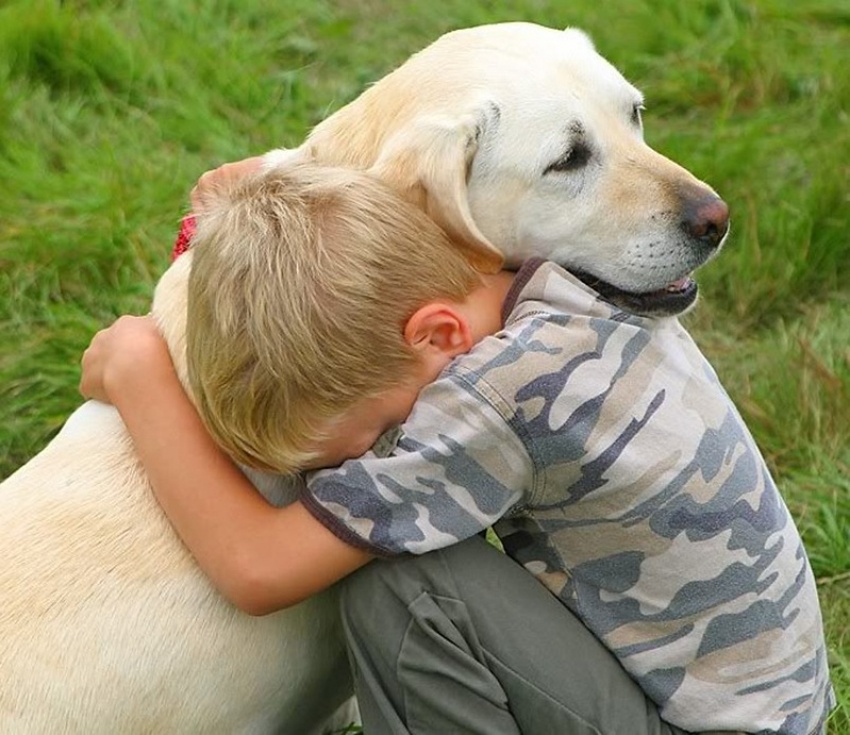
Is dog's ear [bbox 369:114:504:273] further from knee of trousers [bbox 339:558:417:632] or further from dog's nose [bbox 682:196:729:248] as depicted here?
knee of trousers [bbox 339:558:417:632]

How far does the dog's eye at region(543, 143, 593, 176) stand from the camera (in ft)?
7.72

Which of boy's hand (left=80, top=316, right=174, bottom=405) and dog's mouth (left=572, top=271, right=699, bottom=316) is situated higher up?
dog's mouth (left=572, top=271, right=699, bottom=316)

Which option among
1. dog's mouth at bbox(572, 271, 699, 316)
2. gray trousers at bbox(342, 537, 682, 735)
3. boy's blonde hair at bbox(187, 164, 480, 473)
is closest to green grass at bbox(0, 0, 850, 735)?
gray trousers at bbox(342, 537, 682, 735)

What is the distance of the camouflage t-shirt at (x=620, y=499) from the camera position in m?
2.13

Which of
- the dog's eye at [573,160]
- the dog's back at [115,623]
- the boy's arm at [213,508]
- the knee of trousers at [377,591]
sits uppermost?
the dog's eye at [573,160]

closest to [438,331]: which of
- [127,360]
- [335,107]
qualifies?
[127,360]

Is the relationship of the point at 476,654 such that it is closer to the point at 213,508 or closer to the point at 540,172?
the point at 213,508

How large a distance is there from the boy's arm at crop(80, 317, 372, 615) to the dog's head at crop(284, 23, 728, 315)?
48cm

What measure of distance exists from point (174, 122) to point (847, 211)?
1.99m

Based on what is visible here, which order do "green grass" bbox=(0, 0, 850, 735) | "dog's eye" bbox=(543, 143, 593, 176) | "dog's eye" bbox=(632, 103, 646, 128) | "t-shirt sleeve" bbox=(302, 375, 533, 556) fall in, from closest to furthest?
"t-shirt sleeve" bbox=(302, 375, 533, 556)
"dog's eye" bbox=(543, 143, 593, 176)
"dog's eye" bbox=(632, 103, 646, 128)
"green grass" bbox=(0, 0, 850, 735)

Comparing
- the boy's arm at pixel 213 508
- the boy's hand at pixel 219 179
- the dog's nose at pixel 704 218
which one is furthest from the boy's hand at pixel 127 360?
the dog's nose at pixel 704 218

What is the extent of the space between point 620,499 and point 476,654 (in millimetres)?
323

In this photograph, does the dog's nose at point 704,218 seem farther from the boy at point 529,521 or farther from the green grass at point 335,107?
the green grass at point 335,107

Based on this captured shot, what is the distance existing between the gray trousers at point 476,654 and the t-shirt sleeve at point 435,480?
0.09 m
